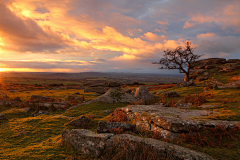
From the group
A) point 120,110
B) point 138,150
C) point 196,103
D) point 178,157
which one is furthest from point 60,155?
point 196,103

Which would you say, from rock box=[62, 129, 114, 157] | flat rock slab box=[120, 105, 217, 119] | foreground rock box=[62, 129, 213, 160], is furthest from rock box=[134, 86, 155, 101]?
rock box=[62, 129, 114, 157]

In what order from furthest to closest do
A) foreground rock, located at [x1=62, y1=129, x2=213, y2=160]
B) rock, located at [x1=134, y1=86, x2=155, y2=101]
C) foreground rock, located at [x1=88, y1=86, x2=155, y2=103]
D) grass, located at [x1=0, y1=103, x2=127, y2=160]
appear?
foreground rock, located at [x1=88, y1=86, x2=155, y2=103]
rock, located at [x1=134, y1=86, x2=155, y2=101]
grass, located at [x1=0, y1=103, x2=127, y2=160]
foreground rock, located at [x1=62, y1=129, x2=213, y2=160]

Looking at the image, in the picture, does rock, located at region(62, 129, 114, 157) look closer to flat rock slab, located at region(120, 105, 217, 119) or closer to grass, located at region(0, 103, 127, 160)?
grass, located at region(0, 103, 127, 160)

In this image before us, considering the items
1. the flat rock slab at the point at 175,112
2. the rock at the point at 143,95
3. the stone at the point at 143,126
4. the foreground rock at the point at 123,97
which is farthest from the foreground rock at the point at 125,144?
the rock at the point at 143,95

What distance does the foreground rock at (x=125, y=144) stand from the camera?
466 cm

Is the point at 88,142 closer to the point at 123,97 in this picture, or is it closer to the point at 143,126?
the point at 143,126

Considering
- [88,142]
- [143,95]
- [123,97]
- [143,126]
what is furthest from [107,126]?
[143,95]

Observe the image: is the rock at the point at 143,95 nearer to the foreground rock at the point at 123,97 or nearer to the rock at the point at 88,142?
the foreground rock at the point at 123,97

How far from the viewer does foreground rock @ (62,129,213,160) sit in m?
4.66

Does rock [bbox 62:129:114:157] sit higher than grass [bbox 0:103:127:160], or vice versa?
rock [bbox 62:129:114:157]

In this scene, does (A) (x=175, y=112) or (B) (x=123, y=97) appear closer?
(A) (x=175, y=112)

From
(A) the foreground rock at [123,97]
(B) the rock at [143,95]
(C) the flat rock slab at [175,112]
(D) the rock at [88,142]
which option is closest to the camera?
(D) the rock at [88,142]

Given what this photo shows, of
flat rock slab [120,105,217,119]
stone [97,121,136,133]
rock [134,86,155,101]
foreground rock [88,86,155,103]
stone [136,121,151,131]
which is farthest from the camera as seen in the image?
foreground rock [88,86,155,103]

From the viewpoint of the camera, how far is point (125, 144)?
17.6 ft
